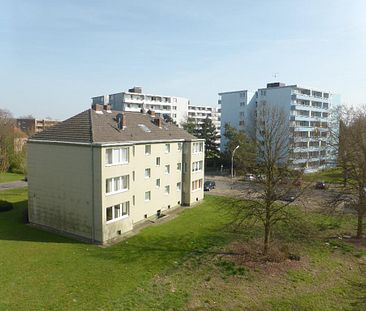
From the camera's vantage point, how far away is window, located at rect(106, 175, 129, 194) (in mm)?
27656

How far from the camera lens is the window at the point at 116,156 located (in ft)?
90.6

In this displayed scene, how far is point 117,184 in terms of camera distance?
28750mm

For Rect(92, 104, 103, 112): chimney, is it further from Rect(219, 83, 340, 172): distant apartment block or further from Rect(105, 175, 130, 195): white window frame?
Rect(219, 83, 340, 172): distant apartment block

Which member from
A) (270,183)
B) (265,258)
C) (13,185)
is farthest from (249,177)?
(13,185)

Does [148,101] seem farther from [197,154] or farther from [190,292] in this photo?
[190,292]

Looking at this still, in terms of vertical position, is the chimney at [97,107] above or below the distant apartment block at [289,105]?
below

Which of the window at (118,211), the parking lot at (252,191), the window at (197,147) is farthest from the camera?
the window at (197,147)

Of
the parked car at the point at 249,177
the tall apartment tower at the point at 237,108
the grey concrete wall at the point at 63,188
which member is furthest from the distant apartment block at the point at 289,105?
the grey concrete wall at the point at 63,188

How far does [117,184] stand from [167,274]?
35.5ft

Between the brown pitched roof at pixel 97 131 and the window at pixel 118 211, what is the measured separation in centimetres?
626

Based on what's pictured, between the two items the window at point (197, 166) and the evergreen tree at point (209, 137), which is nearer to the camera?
Result: the window at point (197, 166)

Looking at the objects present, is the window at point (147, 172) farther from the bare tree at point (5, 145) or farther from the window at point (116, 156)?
the bare tree at point (5, 145)

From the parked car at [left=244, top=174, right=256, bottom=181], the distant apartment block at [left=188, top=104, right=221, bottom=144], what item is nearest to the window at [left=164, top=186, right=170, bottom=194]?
the parked car at [left=244, top=174, right=256, bottom=181]

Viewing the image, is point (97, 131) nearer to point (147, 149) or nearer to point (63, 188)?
point (63, 188)
